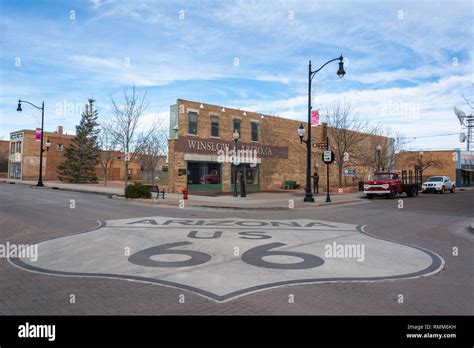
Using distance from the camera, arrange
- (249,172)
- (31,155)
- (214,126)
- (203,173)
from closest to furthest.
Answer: (203,173), (214,126), (249,172), (31,155)

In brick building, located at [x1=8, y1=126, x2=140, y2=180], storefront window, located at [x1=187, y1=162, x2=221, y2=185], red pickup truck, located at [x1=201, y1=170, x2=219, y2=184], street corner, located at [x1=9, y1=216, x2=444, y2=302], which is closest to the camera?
street corner, located at [x1=9, y1=216, x2=444, y2=302]

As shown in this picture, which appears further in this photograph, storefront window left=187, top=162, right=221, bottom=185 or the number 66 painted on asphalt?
storefront window left=187, top=162, right=221, bottom=185

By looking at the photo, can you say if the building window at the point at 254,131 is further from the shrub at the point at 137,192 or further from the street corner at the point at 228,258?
the street corner at the point at 228,258

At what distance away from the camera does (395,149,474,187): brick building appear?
168ft

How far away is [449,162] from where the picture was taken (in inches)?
2031

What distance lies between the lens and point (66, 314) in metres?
4.36

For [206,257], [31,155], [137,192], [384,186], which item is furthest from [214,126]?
[31,155]

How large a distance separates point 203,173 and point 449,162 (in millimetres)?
41349

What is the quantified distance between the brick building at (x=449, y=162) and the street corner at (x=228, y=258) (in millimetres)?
46896

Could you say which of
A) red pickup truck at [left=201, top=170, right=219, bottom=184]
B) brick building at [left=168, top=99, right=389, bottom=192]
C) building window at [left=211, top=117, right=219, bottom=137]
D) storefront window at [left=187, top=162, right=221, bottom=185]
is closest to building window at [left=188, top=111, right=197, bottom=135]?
brick building at [left=168, top=99, right=389, bottom=192]

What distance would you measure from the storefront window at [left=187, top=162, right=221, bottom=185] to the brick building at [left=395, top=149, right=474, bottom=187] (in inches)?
1318

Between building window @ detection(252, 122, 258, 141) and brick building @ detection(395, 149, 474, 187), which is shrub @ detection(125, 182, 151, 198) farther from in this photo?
brick building @ detection(395, 149, 474, 187)

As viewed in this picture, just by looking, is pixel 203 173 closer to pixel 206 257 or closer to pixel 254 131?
pixel 254 131
